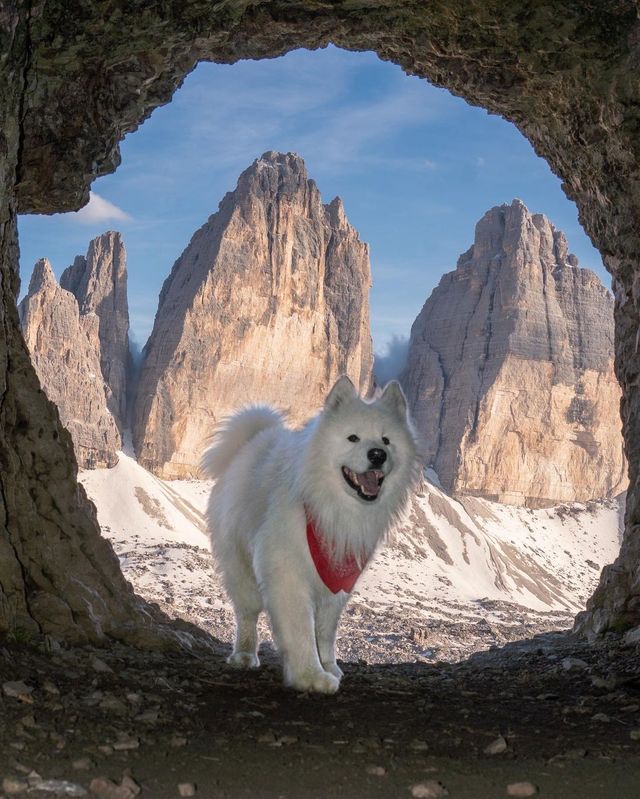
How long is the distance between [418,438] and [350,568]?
4.37 feet

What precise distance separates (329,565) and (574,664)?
3.86 metres

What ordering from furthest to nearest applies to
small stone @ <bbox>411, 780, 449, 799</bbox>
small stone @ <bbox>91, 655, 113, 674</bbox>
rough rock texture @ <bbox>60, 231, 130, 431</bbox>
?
rough rock texture @ <bbox>60, 231, 130, 431</bbox> → small stone @ <bbox>91, 655, 113, 674</bbox> → small stone @ <bbox>411, 780, 449, 799</bbox>

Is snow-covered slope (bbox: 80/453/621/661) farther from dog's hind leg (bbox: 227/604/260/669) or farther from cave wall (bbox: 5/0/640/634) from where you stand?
dog's hind leg (bbox: 227/604/260/669)

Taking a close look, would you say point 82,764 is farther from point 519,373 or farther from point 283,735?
point 519,373

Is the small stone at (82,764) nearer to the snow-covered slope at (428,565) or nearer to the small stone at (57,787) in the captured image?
the small stone at (57,787)

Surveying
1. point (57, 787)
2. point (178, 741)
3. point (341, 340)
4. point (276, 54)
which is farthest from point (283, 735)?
point (341, 340)

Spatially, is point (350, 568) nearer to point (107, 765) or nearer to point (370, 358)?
point (107, 765)

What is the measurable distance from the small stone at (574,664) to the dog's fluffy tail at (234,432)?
4.19 meters

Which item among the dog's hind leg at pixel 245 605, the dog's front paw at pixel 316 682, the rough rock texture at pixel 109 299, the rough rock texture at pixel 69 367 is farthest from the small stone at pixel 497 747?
the rough rock texture at pixel 109 299

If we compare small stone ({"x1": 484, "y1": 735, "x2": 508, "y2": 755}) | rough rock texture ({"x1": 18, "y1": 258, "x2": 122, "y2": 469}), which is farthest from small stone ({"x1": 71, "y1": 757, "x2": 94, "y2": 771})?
rough rock texture ({"x1": 18, "y1": 258, "x2": 122, "y2": 469})

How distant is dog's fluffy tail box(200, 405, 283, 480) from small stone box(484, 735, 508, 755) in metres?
4.69

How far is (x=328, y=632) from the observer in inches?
290

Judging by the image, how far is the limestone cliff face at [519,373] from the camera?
112375 mm

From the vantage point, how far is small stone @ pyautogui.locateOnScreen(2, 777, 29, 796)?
3341mm
